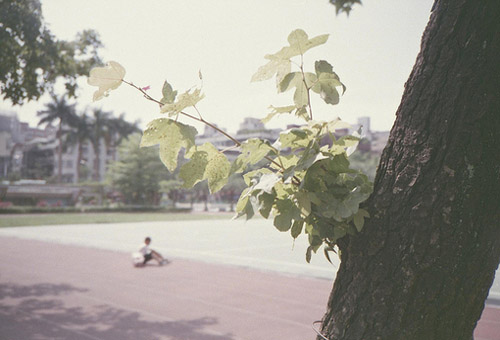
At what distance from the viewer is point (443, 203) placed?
3.46 feet

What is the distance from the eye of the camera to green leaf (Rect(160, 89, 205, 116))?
987 mm

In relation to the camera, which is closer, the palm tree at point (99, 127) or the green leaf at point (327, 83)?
the green leaf at point (327, 83)

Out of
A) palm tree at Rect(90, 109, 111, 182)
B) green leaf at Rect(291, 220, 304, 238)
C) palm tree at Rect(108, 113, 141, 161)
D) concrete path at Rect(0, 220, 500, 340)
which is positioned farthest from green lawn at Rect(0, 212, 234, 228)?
palm tree at Rect(108, 113, 141, 161)

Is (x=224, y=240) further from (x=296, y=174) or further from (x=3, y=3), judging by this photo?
(x=296, y=174)

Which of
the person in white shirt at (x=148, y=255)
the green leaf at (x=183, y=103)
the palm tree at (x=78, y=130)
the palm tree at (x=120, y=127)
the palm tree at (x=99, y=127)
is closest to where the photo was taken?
the green leaf at (x=183, y=103)

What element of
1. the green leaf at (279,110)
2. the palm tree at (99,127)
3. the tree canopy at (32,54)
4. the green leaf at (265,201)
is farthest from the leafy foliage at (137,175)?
the green leaf at (265,201)

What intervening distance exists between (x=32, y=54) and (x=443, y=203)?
23.2ft

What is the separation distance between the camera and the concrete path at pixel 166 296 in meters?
5.81

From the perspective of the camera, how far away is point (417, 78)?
114cm

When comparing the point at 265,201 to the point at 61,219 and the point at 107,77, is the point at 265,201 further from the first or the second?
the point at 61,219

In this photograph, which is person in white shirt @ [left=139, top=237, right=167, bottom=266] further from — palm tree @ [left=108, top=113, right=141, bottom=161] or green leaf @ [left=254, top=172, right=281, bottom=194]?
palm tree @ [left=108, top=113, right=141, bottom=161]

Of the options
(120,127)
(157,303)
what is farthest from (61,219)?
(120,127)

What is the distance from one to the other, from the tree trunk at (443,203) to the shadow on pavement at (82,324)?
189 inches

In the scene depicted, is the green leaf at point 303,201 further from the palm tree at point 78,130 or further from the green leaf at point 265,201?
the palm tree at point 78,130
